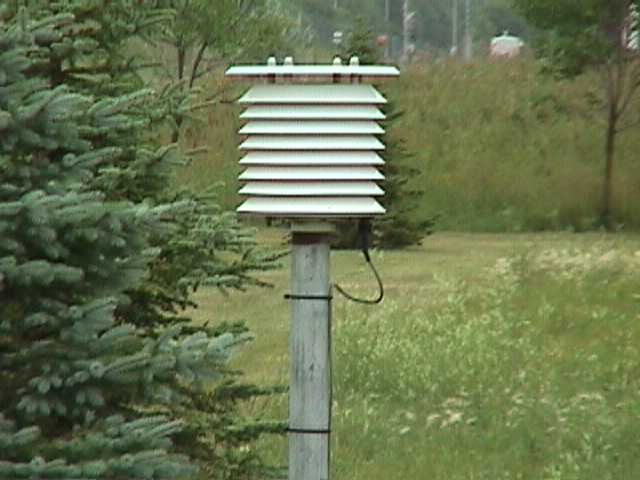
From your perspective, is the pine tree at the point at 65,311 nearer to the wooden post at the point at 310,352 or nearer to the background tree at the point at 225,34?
the wooden post at the point at 310,352

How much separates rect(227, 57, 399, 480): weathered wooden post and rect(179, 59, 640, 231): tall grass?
2246 cm

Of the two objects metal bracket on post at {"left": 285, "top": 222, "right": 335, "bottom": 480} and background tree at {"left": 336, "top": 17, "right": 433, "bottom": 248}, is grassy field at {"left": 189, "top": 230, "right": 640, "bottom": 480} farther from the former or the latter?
background tree at {"left": 336, "top": 17, "right": 433, "bottom": 248}

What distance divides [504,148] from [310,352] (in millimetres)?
28005

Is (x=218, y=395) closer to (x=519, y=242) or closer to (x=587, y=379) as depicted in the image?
(x=587, y=379)

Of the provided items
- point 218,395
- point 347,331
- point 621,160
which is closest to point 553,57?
point 621,160

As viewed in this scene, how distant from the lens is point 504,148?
32625 mm

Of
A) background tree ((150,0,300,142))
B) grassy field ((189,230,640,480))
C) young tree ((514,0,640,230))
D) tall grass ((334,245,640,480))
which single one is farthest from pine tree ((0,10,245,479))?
young tree ((514,0,640,230))

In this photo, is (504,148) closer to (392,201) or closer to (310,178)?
(392,201)

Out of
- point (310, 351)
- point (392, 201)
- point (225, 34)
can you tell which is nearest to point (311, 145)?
point (310, 351)

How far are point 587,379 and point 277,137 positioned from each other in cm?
673

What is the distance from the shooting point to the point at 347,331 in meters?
13.0

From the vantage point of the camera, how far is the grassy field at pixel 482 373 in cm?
880

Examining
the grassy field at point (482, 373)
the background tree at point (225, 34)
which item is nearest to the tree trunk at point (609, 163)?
the background tree at point (225, 34)

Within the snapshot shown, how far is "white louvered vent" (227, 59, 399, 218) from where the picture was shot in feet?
15.7
